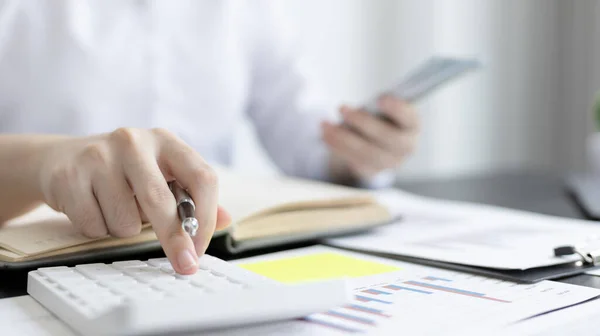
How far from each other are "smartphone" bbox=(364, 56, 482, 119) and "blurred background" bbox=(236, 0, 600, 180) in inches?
41.4

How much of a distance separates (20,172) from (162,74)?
0.54 metres

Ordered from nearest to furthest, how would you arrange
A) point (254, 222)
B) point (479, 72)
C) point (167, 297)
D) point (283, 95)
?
point (167, 297)
point (254, 222)
point (283, 95)
point (479, 72)

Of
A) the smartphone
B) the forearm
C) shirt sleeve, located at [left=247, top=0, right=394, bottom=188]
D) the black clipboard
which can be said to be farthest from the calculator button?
shirt sleeve, located at [left=247, top=0, right=394, bottom=188]

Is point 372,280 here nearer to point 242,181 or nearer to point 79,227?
point 79,227

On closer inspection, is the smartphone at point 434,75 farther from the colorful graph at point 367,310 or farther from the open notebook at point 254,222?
the colorful graph at point 367,310

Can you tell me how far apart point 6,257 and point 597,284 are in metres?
0.46

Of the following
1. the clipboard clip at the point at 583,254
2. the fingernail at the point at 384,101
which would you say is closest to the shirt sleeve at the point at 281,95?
the fingernail at the point at 384,101

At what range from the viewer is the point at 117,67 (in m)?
1.03

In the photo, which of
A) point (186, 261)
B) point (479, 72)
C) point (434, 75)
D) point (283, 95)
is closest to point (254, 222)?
Answer: point (186, 261)

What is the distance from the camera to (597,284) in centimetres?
53

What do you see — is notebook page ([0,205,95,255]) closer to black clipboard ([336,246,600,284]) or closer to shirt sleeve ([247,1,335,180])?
black clipboard ([336,246,600,284])

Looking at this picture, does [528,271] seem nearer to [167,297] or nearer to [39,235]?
[167,297]

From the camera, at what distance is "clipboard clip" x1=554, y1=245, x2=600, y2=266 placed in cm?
58

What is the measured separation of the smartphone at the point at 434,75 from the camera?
88 centimetres
